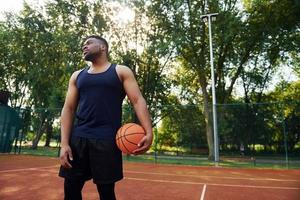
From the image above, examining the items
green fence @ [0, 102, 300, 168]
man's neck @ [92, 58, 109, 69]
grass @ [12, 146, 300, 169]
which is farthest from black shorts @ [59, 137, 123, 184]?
green fence @ [0, 102, 300, 168]

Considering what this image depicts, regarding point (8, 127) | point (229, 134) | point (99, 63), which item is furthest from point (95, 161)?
point (8, 127)

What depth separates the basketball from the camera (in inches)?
88.8

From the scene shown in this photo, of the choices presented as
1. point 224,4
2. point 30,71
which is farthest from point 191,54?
point 30,71

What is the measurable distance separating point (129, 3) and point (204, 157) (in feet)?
39.4

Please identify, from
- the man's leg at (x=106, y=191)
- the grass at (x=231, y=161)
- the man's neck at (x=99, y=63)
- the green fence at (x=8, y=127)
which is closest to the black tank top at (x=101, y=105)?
the man's neck at (x=99, y=63)

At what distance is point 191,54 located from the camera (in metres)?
20.8

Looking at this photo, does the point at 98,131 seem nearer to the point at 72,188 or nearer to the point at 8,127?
the point at 72,188

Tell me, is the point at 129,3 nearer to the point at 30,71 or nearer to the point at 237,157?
the point at 30,71

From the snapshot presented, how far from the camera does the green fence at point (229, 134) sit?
14.8m

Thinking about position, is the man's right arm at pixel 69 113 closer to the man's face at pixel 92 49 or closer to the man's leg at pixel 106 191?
the man's face at pixel 92 49

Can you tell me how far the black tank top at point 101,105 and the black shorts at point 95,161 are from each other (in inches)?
2.5

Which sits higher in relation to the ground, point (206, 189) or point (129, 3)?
point (129, 3)

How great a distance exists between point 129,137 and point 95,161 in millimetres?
320

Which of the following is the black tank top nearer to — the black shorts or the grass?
the black shorts
